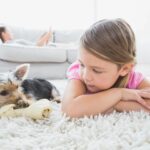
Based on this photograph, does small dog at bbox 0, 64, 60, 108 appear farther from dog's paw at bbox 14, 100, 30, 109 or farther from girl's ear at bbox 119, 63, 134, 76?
girl's ear at bbox 119, 63, 134, 76

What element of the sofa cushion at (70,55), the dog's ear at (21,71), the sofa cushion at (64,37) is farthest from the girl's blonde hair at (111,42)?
the sofa cushion at (64,37)

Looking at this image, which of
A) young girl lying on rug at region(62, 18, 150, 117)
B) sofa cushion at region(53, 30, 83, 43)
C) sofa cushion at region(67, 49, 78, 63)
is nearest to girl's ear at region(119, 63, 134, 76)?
young girl lying on rug at region(62, 18, 150, 117)

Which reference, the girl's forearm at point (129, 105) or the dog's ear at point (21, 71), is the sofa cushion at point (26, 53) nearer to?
the dog's ear at point (21, 71)

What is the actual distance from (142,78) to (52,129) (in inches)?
22.1

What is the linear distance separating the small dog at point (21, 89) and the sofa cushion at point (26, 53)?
1.31m

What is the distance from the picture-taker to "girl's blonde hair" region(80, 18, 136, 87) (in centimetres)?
117

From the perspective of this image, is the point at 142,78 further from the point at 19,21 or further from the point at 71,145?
the point at 19,21

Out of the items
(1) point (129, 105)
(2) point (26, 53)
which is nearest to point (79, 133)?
(1) point (129, 105)

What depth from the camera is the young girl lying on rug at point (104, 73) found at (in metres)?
1.17

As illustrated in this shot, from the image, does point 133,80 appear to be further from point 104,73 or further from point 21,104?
point 21,104

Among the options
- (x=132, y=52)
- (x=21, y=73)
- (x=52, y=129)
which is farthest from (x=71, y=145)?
(x=21, y=73)

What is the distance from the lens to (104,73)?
120cm

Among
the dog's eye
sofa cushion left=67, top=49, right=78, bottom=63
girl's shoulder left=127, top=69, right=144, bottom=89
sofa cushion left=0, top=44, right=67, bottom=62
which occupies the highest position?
girl's shoulder left=127, top=69, right=144, bottom=89

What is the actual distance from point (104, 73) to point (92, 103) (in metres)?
0.12
